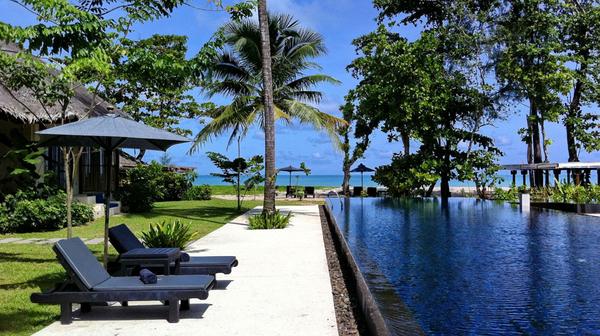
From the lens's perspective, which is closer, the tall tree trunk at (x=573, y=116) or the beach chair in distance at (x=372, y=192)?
the tall tree trunk at (x=573, y=116)

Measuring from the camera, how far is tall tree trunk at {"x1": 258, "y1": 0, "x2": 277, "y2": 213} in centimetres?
1430

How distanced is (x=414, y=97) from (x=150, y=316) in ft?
70.7

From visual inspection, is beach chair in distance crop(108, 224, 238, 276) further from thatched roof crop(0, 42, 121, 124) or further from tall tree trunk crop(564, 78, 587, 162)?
tall tree trunk crop(564, 78, 587, 162)

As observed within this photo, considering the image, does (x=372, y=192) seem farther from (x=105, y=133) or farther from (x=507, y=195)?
(x=105, y=133)

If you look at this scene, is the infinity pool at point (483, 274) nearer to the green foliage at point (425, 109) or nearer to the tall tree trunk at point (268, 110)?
the tall tree trunk at point (268, 110)

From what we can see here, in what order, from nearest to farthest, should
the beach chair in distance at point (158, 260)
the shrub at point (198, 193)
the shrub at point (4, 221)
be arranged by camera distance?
the beach chair in distance at point (158, 260) < the shrub at point (4, 221) < the shrub at point (198, 193)

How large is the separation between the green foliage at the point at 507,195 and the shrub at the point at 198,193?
1429 centimetres

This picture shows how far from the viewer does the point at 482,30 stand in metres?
26.8

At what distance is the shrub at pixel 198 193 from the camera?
92.8 ft

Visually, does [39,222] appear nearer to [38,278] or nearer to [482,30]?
[38,278]

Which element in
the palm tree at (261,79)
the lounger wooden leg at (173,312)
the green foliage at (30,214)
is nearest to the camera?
the lounger wooden leg at (173,312)

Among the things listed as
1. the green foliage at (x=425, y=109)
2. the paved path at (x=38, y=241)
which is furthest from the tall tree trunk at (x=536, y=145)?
the paved path at (x=38, y=241)

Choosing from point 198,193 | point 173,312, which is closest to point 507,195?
point 198,193

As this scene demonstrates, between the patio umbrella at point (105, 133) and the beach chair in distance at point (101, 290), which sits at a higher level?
the patio umbrella at point (105, 133)
